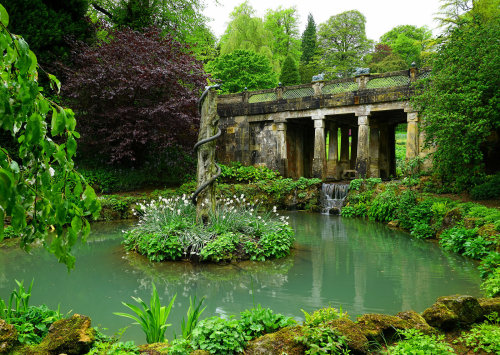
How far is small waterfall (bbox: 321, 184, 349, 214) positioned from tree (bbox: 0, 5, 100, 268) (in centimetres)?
1415

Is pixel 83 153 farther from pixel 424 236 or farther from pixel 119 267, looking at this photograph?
pixel 424 236

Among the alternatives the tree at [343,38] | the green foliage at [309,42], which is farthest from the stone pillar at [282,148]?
the green foliage at [309,42]

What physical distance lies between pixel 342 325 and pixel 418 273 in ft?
13.0

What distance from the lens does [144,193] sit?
1473 centimetres

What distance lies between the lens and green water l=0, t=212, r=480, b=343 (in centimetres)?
494

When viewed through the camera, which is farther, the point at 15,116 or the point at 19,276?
the point at 19,276

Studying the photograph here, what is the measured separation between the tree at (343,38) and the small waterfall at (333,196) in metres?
23.4

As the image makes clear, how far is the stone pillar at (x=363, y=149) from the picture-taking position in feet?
57.9

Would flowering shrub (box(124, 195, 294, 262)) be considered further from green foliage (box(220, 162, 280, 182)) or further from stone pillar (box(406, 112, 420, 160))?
stone pillar (box(406, 112, 420, 160))

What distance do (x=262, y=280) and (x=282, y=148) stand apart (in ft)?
47.2

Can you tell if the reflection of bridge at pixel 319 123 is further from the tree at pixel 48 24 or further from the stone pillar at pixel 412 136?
the tree at pixel 48 24

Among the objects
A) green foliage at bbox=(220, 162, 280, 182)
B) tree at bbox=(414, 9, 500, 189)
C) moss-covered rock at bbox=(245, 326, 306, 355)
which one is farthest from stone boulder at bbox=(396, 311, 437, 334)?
green foliage at bbox=(220, 162, 280, 182)

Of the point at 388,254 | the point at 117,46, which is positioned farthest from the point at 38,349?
the point at 117,46

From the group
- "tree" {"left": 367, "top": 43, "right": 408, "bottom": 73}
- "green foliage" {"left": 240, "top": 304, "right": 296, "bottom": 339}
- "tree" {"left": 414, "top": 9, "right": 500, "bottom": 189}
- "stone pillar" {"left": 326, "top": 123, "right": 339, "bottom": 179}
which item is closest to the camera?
"green foliage" {"left": 240, "top": 304, "right": 296, "bottom": 339}
